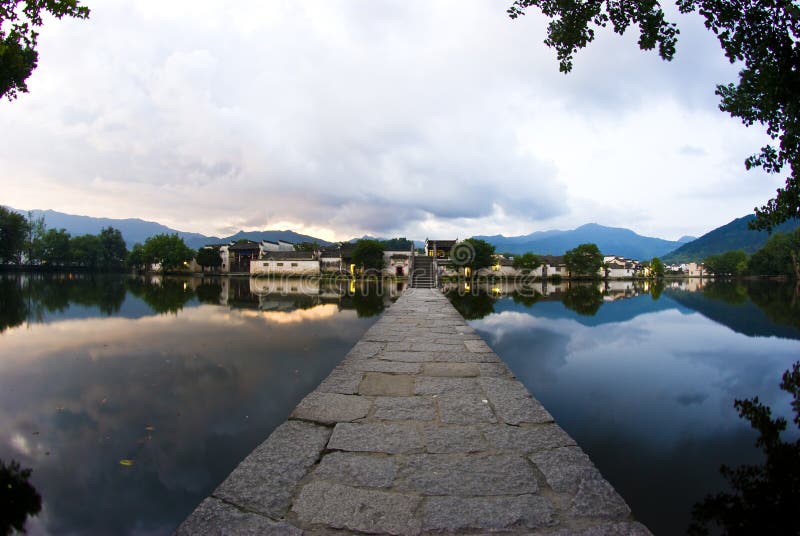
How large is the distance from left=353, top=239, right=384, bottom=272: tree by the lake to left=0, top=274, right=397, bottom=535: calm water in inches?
1501

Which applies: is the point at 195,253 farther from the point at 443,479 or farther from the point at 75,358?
the point at 443,479

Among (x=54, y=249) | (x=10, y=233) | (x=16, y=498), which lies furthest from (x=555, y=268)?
(x=54, y=249)

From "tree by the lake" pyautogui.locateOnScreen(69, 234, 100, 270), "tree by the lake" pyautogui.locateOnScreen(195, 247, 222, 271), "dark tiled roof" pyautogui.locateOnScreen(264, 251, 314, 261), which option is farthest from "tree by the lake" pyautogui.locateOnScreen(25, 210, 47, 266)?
"dark tiled roof" pyautogui.locateOnScreen(264, 251, 314, 261)

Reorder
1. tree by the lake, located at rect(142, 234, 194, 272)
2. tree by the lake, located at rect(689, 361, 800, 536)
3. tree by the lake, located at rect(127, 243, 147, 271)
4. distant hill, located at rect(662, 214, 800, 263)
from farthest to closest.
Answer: distant hill, located at rect(662, 214, 800, 263) → tree by the lake, located at rect(127, 243, 147, 271) → tree by the lake, located at rect(142, 234, 194, 272) → tree by the lake, located at rect(689, 361, 800, 536)

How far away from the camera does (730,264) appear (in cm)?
8194

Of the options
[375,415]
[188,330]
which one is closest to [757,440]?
[375,415]

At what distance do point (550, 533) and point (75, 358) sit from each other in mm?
6973

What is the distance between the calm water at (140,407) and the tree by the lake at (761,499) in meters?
3.18

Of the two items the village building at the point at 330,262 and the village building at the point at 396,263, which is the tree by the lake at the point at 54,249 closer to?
the village building at the point at 330,262

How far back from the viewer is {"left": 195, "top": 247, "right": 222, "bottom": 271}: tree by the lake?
58812mm

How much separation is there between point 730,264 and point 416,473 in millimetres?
107486

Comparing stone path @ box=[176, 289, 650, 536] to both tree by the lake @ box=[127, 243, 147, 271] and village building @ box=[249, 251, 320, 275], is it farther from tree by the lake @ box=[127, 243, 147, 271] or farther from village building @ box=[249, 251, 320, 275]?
tree by the lake @ box=[127, 243, 147, 271]

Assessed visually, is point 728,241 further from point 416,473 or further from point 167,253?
point 416,473

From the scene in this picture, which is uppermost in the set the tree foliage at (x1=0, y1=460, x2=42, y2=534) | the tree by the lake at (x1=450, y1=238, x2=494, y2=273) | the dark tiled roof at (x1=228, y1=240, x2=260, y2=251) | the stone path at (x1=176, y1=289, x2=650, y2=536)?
the dark tiled roof at (x1=228, y1=240, x2=260, y2=251)
